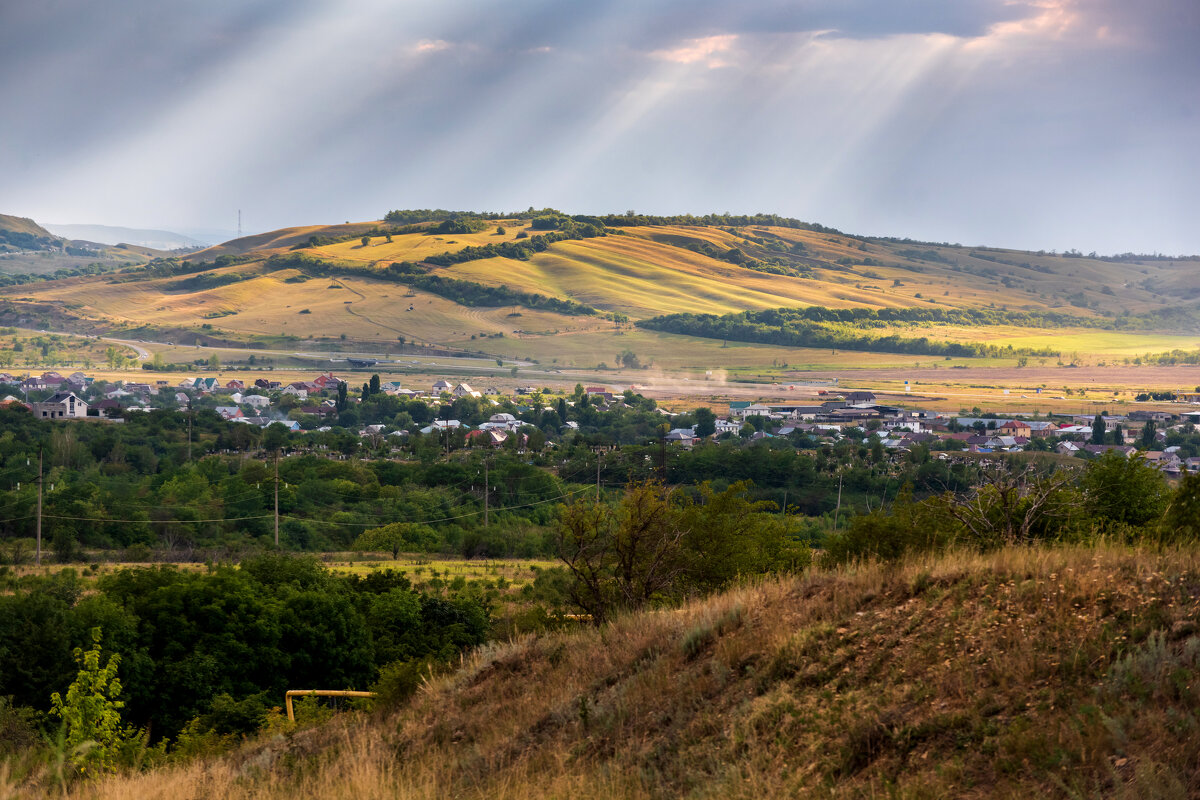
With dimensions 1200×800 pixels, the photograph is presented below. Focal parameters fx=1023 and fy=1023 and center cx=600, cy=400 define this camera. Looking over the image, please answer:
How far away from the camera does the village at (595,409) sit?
99562 mm

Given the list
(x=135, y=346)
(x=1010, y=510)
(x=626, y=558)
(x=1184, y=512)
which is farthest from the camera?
(x=135, y=346)

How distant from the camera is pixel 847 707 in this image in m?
7.54

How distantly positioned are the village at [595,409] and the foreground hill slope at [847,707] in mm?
78759

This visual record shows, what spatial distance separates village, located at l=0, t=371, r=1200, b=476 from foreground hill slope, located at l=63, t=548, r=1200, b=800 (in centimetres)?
7876

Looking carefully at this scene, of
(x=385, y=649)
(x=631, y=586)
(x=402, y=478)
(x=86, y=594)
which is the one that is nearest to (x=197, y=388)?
(x=402, y=478)

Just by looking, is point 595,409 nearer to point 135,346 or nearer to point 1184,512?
point 135,346

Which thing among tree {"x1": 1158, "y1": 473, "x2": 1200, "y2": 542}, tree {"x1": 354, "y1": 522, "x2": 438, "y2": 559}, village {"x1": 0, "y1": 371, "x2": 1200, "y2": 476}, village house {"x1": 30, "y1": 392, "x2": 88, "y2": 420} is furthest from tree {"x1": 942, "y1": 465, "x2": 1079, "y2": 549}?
village house {"x1": 30, "y1": 392, "x2": 88, "y2": 420}

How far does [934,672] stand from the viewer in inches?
298

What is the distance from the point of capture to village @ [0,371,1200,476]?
327 feet

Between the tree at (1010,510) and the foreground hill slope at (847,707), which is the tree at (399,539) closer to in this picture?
the tree at (1010,510)

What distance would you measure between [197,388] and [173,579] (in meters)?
116

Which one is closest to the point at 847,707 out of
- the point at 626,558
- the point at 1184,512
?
the point at 1184,512

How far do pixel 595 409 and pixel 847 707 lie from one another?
4586 inches

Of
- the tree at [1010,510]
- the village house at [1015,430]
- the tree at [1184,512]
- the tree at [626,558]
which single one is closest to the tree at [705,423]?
the village house at [1015,430]
